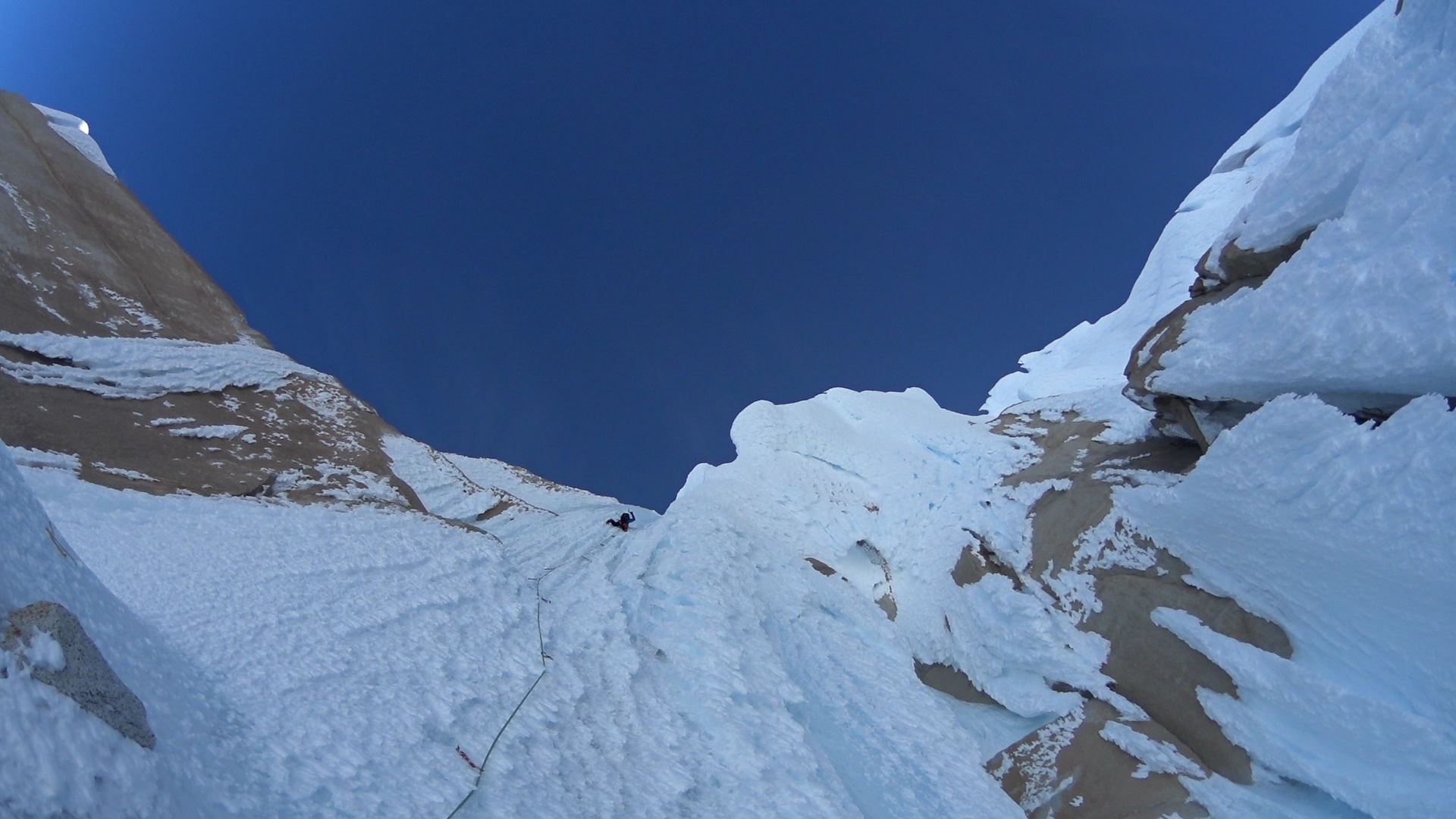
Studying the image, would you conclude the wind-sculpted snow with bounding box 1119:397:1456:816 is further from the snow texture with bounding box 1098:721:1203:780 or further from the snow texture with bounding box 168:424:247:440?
the snow texture with bounding box 168:424:247:440

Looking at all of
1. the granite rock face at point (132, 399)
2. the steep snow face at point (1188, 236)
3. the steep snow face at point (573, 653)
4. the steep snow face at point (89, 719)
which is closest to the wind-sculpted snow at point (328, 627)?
the steep snow face at point (573, 653)

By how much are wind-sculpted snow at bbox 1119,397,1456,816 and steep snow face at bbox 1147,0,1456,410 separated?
365 millimetres

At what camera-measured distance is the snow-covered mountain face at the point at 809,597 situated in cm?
332

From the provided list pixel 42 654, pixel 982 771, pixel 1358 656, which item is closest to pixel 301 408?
pixel 42 654

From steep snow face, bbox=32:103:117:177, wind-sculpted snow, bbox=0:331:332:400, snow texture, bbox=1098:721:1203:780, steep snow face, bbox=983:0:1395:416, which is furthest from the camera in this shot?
steep snow face, bbox=983:0:1395:416

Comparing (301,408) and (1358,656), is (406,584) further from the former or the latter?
(1358,656)

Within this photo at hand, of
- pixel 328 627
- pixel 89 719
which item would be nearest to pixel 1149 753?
pixel 328 627

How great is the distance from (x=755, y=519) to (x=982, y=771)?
5.71 m

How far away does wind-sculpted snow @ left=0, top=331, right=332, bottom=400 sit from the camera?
24.6ft

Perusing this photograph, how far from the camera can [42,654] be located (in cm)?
219

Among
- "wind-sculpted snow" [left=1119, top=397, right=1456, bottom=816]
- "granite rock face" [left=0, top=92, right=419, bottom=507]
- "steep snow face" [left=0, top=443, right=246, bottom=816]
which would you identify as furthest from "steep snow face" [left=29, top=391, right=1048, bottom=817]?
"wind-sculpted snow" [left=1119, top=397, right=1456, bottom=816]

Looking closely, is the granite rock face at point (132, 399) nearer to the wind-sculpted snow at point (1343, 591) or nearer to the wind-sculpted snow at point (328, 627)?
the wind-sculpted snow at point (328, 627)

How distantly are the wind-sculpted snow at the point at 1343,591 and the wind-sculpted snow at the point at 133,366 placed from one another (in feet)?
35.7

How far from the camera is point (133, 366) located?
8.34m
